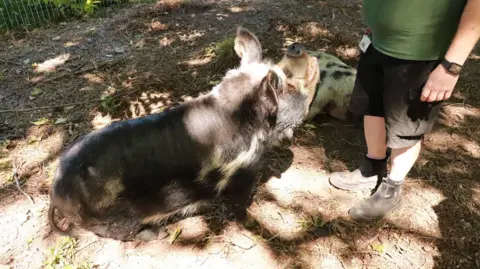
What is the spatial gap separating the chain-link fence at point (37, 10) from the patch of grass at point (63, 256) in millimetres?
4526

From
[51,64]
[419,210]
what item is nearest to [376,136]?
[419,210]

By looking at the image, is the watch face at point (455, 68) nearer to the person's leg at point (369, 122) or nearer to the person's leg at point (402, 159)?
the person's leg at point (369, 122)

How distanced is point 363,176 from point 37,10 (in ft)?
18.7

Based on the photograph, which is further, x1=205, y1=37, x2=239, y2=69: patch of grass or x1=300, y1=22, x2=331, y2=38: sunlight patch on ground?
x1=300, y1=22, x2=331, y2=38: sunlight patch on ground

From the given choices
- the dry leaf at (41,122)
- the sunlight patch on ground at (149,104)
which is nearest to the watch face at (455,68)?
the sunlight patch on ground at (149,104)

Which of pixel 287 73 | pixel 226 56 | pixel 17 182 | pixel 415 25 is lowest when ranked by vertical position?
pixel 17 182

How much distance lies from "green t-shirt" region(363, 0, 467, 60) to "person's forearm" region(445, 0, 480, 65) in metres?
0.14

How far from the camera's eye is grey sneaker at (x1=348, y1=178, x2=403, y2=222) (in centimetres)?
292

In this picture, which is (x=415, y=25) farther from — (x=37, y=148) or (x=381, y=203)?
(x=37, y=148)

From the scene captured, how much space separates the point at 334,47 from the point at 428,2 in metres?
3.14

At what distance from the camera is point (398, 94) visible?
2.35 metres

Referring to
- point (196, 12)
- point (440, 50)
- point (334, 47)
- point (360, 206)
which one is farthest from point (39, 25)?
point (440, 50)

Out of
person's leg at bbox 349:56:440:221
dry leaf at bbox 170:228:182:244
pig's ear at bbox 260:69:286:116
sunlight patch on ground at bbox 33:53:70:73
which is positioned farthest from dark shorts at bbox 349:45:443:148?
sunlight patch on ground at bbox 33:53:70:73

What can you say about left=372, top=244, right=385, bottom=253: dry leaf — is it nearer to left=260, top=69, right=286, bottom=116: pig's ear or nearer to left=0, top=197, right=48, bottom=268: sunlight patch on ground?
left=260, top=69, right=286, bottom=116: pig's ear
